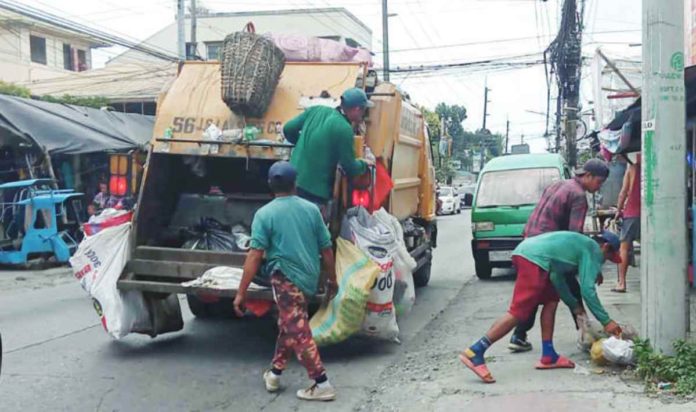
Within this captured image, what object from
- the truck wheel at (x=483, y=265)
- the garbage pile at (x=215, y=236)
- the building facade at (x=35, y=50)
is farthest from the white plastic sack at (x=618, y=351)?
the building facade at (x=35, y=50)

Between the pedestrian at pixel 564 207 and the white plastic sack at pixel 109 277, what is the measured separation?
3.29 meters

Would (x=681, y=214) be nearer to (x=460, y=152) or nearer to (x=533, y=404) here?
(x=533, y=404)

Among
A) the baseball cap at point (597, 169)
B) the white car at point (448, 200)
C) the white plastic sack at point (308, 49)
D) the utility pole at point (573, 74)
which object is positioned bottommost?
the white car at point (448, 200)

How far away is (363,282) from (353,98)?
1.60 meters

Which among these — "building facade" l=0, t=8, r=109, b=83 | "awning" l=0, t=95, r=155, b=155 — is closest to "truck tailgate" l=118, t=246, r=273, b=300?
"awning" l=0, t=95, r=155, b=155

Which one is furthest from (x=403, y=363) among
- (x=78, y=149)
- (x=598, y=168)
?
(x=78, y=149)

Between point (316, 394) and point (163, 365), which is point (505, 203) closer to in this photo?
point (163, 365)

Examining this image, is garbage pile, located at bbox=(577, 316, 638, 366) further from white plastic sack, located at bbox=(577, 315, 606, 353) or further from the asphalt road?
the asphalt road

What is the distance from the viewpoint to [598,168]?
6.11 metres

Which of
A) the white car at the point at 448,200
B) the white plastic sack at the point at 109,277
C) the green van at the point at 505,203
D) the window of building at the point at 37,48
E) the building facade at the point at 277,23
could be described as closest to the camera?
the white plastic sack at the point at 109,277

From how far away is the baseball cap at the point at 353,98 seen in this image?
22.1 ft

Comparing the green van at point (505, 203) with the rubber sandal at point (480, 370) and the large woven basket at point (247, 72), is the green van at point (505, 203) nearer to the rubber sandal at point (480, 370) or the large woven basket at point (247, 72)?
the large woven basket at point (247, 72)

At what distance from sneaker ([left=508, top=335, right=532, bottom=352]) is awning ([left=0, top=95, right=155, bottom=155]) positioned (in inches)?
384

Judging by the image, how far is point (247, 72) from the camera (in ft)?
23.1
